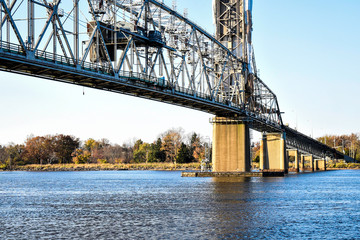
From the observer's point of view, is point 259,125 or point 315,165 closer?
point 259,125

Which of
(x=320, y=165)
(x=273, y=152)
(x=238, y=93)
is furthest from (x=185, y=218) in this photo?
(x=320, y=165)

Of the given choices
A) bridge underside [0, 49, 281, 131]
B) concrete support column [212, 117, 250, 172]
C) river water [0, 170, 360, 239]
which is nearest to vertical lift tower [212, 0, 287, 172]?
concrete support column [212, 117, 250, 172]

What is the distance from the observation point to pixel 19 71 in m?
51.0

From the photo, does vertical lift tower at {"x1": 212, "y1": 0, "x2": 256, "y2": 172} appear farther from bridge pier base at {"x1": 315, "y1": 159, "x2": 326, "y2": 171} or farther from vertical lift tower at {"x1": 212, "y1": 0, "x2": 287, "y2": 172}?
bridge pier base at {"x1": 315, "y1": 159, "x2": 326, "y2": 171}

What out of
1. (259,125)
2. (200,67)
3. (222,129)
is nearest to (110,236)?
(200,67)

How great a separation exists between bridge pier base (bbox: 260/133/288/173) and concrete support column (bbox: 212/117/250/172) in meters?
34.2

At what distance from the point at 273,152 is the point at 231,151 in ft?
135

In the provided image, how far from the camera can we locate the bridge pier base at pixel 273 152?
5153 inches

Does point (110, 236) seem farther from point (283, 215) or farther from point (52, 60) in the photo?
point (52, 60)

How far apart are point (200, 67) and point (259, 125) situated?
39.9 metres

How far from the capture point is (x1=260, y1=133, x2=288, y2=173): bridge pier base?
130875mm

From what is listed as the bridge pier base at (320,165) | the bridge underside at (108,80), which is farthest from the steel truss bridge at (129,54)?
the bridge pier base at (320,165)

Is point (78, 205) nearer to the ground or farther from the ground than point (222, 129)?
nearer to the ground

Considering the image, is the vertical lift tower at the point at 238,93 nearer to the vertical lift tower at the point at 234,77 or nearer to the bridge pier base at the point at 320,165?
the vertical lift tower at the point at 234,77
